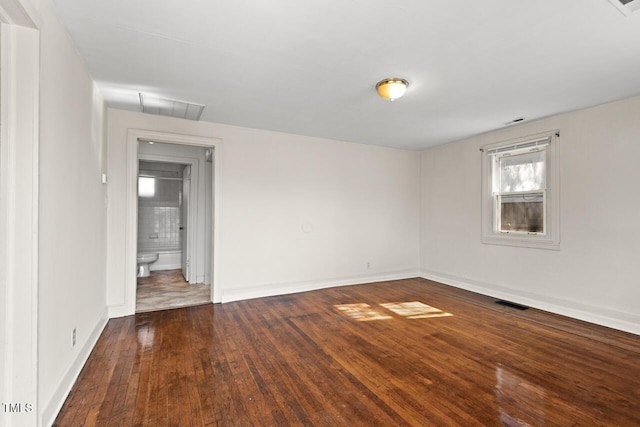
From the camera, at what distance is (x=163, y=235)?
705 centimetres

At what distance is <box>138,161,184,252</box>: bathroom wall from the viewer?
6.80 meters

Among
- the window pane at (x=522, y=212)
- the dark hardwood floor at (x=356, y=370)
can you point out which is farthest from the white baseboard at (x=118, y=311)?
the window pane at (x=522, y=212)

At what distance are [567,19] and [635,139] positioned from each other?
2300mm

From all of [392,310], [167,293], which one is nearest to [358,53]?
[392,310]

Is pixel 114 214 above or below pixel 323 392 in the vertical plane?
above

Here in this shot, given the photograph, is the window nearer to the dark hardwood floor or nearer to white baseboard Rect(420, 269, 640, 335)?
white baseboard Rect(420, 269, 640, 335)

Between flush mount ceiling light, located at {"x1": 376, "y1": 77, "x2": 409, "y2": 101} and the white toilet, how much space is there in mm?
5613

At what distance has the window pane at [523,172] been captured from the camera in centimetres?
412

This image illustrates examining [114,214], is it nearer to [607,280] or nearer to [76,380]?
[76,380]

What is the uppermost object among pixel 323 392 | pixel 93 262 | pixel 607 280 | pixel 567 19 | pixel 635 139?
pixel 567 19

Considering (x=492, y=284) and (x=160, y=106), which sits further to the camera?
(x=492, y=284)

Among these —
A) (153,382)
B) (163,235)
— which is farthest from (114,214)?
(163,235)

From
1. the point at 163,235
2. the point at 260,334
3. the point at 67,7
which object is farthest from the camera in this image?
the point at 163,235

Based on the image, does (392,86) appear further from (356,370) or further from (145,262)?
(145,262)
